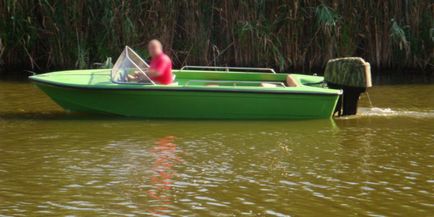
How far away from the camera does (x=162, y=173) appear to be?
8.11 m

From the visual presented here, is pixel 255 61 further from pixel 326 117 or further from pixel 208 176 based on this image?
pixel 208 176

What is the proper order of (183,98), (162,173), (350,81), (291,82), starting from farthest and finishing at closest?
(291,82), (350,81), (183,98), (162,173)

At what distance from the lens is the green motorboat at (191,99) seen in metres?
11.0

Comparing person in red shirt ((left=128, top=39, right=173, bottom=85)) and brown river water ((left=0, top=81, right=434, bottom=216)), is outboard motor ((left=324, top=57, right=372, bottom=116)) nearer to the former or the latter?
brown river water ((left=0, top=81, right=434, bottom=216))

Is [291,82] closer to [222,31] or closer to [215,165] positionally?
[215,165]

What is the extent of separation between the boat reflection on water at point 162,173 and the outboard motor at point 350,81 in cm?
275

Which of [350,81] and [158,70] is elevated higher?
[158,70]

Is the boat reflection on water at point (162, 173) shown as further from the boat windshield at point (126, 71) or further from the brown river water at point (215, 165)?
the boat windshield at point (126, 71)

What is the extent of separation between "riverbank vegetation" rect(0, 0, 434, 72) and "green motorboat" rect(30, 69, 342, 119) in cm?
406

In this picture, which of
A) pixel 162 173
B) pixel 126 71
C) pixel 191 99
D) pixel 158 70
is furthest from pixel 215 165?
pixel 126 71

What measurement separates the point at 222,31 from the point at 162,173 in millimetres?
8126

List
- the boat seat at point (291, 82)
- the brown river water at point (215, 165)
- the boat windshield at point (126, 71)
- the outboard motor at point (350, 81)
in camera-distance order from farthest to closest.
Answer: the boat seat at point (291, 82), the outboard motor at point (350, 81), the boat windshield at point (126, 71), the brown river water at point (215, 165)

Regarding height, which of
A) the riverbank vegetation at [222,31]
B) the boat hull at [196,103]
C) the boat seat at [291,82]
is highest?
the riverbank vegetation at [222,31]

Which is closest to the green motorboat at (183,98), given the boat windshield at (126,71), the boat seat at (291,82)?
the boat windshield at (126,71)
